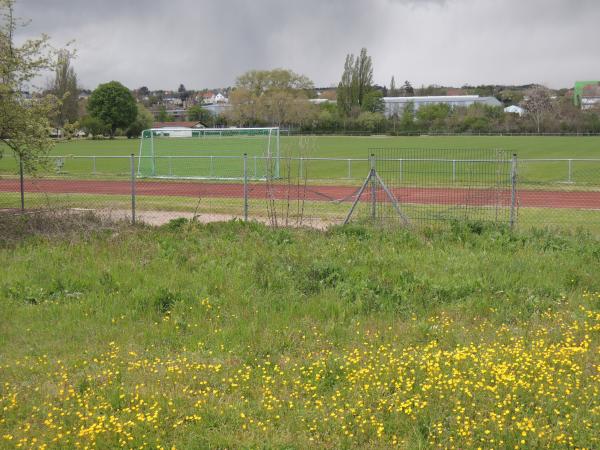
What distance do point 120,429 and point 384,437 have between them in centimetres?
209

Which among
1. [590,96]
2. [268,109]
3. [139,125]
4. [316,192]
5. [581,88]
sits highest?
[581,88]

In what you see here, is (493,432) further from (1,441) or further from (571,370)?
(1,441)

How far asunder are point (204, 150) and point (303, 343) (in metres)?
35.9

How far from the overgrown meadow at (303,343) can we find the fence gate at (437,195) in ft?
7.23

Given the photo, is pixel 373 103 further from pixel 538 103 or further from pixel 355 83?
pixel 538 103

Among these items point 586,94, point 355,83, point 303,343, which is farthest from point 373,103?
point 303,343

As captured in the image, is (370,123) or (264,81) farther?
(264,81)

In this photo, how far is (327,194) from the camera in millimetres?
24578

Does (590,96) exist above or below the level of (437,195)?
above

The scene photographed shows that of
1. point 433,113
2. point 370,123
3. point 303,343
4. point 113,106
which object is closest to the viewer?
point 303,343

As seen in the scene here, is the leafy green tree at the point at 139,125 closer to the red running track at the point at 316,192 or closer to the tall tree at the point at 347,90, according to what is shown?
the tall tree at the point at 347,90

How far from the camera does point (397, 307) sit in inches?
324

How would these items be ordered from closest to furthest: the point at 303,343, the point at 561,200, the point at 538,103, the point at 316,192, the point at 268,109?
the point at 303,343, the point at 316,192, the point at 561,200, the point at 268,109, the point at 538,103

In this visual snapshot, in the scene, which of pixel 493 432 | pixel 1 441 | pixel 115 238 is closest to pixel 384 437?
pixel 493 432
